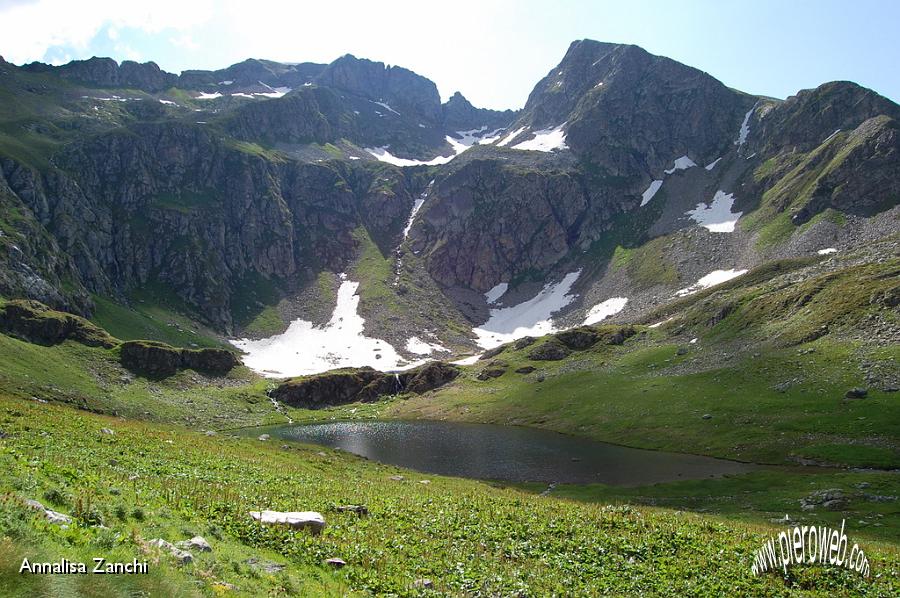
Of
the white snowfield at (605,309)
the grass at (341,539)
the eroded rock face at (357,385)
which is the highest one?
the white snowfield at (605,309)

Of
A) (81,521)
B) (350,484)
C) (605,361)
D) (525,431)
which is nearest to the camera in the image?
(81,521)

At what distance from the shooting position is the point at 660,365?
4045 inches

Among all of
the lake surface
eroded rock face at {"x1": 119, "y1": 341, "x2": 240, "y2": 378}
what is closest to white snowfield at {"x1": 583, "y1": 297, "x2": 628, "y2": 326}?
the lake surface

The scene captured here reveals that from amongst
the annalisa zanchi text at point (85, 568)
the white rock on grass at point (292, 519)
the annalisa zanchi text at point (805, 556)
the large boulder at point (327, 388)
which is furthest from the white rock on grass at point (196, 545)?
the large boulder at point (327, 388)

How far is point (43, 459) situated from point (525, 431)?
81103 millimetres

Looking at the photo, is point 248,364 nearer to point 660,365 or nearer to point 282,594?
point 660,365

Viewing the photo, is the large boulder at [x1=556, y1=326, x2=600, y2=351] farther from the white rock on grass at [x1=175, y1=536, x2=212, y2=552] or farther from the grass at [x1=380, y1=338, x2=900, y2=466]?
the white rock on grass at [x1=175, y1=536, x2=212, y2=552]

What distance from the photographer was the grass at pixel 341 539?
449 inches

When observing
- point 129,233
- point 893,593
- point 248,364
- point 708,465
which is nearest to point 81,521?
point 893,593

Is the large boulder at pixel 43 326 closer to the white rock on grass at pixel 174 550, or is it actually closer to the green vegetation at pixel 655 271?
the white rock on grass at pixel 174 550

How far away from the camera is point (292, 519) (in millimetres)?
18281

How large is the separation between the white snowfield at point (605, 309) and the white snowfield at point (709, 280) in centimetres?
2055

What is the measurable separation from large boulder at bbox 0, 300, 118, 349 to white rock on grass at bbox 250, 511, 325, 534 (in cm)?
11820

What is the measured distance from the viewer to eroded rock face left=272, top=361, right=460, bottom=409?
136m
